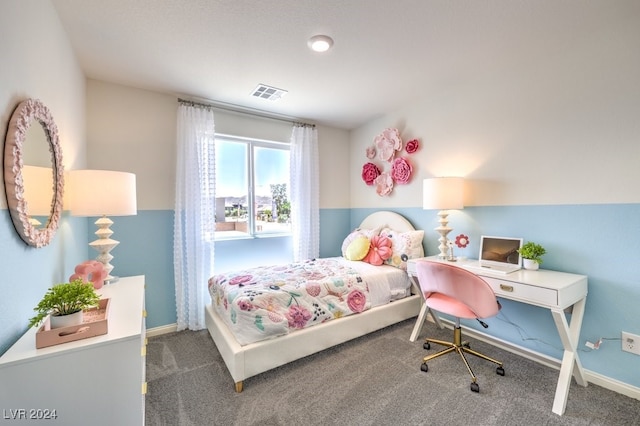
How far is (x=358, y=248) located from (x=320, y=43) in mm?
2155

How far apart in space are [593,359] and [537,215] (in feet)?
3.59

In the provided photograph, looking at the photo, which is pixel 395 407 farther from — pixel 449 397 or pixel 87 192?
pixel 87 192

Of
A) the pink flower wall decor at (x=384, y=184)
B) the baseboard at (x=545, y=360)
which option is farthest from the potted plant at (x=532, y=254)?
the pink flower wall decor at (x=384, y=184)

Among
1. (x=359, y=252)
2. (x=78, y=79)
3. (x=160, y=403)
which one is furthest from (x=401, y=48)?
(x=160, y=403)

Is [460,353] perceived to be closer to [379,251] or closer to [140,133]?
[379,251]

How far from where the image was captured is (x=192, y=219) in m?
2.79

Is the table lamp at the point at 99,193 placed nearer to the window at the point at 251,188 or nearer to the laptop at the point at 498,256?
the window at the point at 251,188

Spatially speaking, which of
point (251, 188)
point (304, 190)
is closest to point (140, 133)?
point (251, 188)

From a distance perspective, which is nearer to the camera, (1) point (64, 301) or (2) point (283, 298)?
(1) point (64, 301)

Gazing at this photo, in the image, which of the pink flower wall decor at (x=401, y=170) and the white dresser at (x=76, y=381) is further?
the pink flower wall decor at (x=401, y=170)

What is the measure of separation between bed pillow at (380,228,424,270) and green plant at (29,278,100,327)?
261 centimetres

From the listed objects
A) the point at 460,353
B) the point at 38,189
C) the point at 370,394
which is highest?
the point at 38,189

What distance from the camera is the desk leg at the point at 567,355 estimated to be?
5.35 ft

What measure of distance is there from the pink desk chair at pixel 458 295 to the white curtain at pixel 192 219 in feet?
7.31
